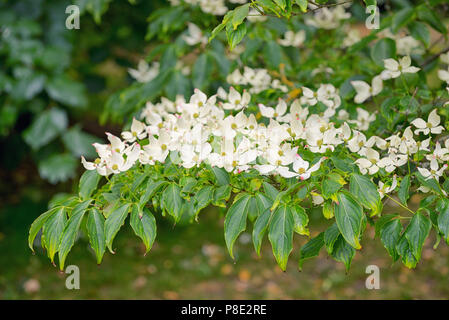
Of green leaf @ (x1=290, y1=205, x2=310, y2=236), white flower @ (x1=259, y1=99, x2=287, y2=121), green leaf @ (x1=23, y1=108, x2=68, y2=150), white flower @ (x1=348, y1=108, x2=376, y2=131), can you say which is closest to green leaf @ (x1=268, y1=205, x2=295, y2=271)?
green leaf @ (x1=290, y1=205, x2=310, y2=236)

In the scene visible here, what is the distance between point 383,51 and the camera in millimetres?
1918

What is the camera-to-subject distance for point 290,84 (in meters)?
2.04

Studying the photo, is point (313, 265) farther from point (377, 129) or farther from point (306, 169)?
point (306, 169)

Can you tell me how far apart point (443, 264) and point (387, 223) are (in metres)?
2.56

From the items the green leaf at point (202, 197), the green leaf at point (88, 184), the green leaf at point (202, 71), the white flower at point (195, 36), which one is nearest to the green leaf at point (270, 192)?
the green leaf at point (202, 197)

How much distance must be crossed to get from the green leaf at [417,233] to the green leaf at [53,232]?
33.7 inches

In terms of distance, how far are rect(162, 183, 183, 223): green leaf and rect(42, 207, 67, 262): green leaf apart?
10.6 inches

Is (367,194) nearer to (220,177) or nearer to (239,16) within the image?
(220,177)

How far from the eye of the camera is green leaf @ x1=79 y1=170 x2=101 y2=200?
4.17 feet

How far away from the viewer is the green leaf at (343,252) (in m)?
1.22

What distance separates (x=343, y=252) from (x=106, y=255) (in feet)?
8.79

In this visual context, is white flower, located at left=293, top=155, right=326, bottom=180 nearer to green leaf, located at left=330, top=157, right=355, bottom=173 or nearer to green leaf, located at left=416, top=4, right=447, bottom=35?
green leaf, located at left=330, top=157, right=355, bottom=173

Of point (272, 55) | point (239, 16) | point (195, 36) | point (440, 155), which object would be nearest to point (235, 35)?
point (239, 16)

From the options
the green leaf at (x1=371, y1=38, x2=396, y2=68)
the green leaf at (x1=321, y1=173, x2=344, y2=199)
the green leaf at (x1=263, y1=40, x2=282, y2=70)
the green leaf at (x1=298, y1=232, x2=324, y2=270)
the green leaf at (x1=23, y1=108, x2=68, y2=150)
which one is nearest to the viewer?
the green leaf at (x1=321, y1=173, x2=344, y2=199)
